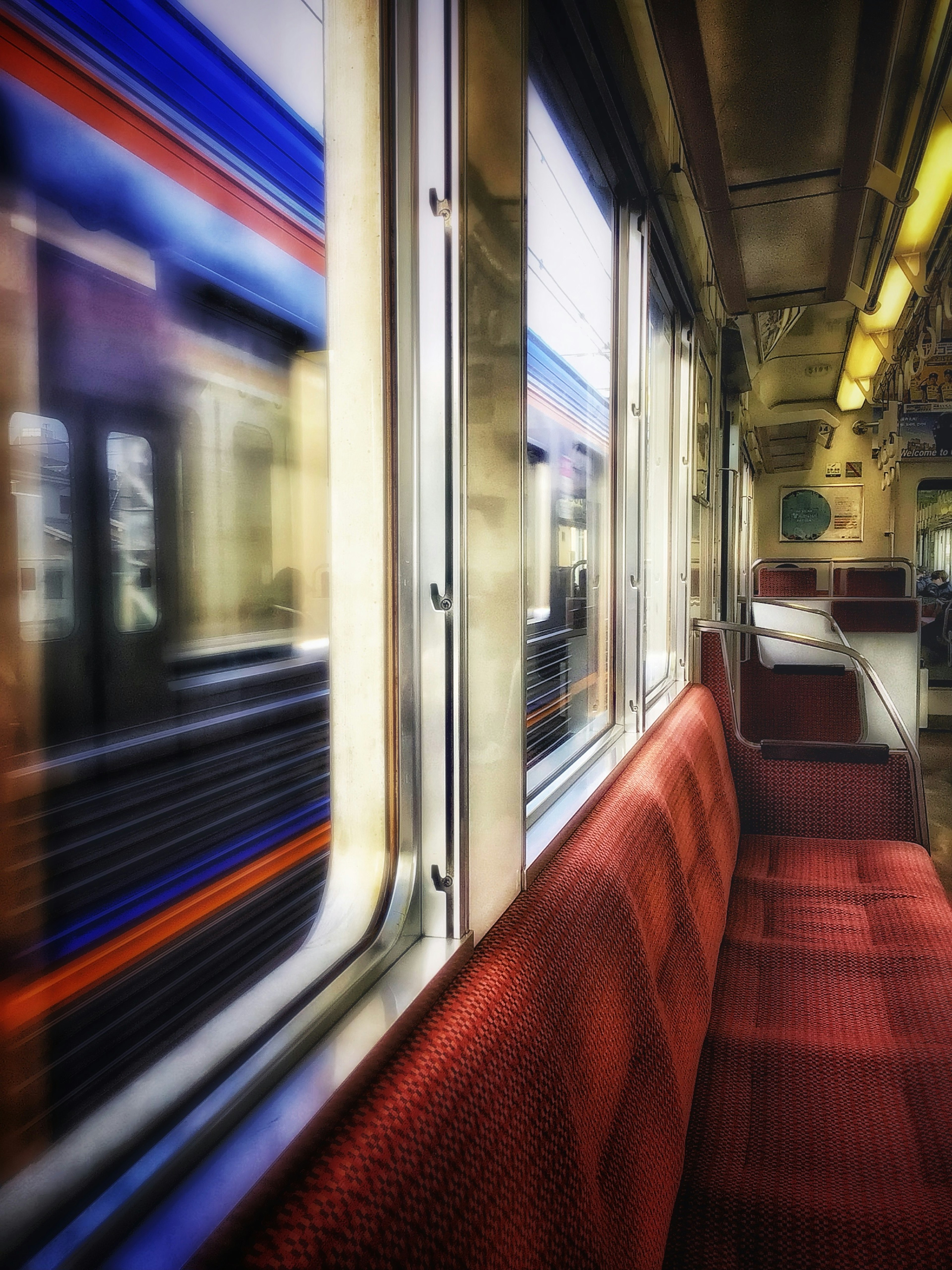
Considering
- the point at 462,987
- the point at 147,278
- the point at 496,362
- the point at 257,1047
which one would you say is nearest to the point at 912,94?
the point at 496,362

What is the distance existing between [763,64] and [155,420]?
2.08 m

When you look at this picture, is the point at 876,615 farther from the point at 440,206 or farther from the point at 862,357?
the point at 440,206

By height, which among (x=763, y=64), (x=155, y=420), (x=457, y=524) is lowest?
(x=457, y=524)

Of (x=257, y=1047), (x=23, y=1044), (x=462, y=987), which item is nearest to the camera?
(x=257, y=1047)

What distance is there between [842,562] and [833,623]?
648 cm

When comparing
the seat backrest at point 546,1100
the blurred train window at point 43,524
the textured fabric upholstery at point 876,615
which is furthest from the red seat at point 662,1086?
the textured fabric upholstery at point 876,615

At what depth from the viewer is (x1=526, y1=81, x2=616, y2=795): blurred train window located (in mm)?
1964

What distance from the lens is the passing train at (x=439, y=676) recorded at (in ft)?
2.41

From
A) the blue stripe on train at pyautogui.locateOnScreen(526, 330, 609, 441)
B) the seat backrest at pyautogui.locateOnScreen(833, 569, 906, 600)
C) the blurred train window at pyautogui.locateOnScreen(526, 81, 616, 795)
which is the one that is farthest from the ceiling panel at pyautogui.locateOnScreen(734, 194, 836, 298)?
the seat backrest at pyautogui.locateOnScreen(833, 569, 906, 600)

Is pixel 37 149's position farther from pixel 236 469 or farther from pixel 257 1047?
pixel 257 1047

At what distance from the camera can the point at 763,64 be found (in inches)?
68.8

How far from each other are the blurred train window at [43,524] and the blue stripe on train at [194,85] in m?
0.79

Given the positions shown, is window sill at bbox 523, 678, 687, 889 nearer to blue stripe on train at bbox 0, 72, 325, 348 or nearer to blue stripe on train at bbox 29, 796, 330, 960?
blue stripe on train at bbox 29, 796, 330, 960

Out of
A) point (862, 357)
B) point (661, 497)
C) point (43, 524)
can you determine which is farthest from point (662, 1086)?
point (862, 357)
